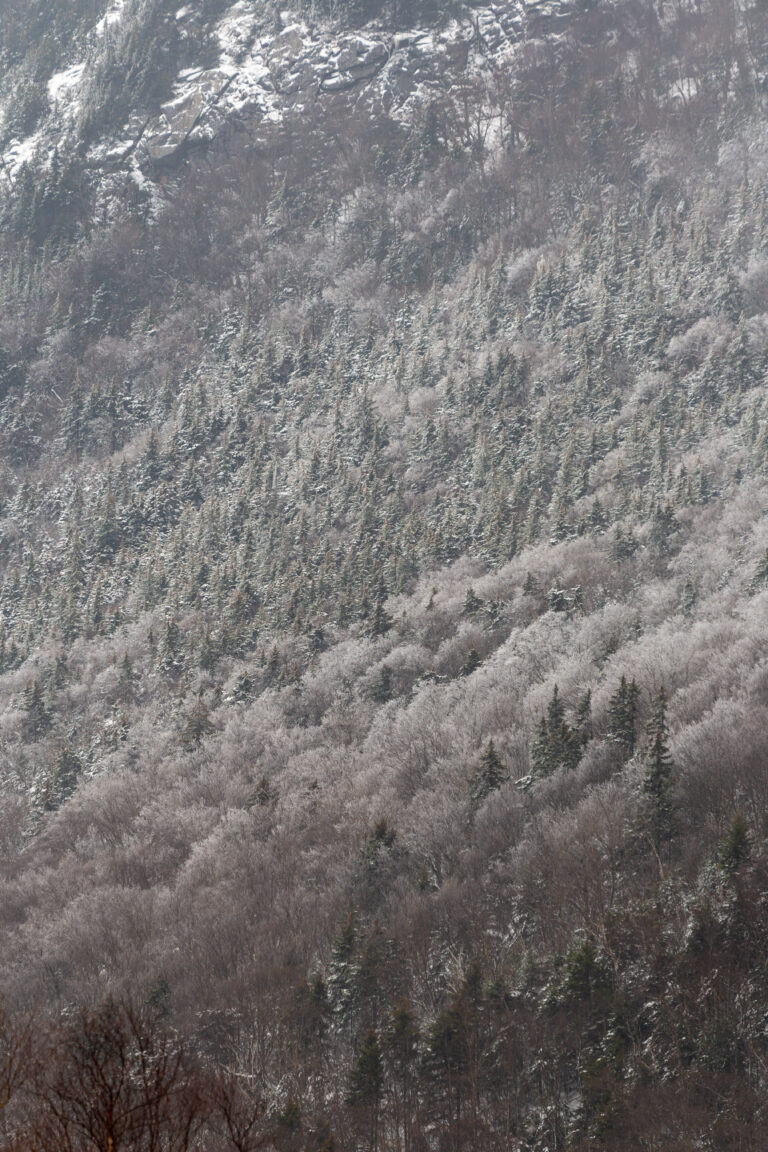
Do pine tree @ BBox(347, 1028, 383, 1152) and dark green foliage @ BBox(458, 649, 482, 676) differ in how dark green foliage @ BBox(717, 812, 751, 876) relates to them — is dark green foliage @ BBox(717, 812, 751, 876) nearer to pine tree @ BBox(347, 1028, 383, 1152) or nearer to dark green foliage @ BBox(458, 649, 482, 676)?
pine tree @ BBox(347, 1028, 383, 1152)

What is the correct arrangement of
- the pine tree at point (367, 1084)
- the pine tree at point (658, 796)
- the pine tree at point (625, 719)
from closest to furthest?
the pine tree at point (367, 1084) → the pine tree at point (658, 796) → the pine tree at point (625, 719)

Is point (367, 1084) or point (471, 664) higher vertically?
point (471, 664)

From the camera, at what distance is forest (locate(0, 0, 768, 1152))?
3186cm

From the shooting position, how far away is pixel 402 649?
7150 centimetres

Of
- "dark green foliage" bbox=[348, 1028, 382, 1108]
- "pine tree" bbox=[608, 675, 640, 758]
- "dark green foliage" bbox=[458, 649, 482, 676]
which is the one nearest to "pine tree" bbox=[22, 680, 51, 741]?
"dark green foliage" bbox=[458, 649, 482, 676]

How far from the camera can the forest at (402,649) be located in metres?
31.9

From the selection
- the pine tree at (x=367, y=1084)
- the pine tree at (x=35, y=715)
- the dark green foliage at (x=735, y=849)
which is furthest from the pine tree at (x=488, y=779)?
the pine tree at (x=35, y=715)

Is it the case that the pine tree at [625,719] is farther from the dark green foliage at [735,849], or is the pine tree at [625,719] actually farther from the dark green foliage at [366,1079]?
the dark green foliage at [366,1079]

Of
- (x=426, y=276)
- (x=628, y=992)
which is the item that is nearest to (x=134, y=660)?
(x=628, y=992)

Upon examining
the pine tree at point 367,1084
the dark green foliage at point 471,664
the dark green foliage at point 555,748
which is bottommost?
the pine tree at point 367,1084

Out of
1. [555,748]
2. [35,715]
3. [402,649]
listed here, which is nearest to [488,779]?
[555,748]

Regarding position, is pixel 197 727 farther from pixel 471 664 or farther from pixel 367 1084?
pixel 367 1084

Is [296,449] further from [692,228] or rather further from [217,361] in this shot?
[692,228]

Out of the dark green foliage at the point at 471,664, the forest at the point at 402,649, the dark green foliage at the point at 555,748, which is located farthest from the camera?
the dark green foliage at the point at 471,664
